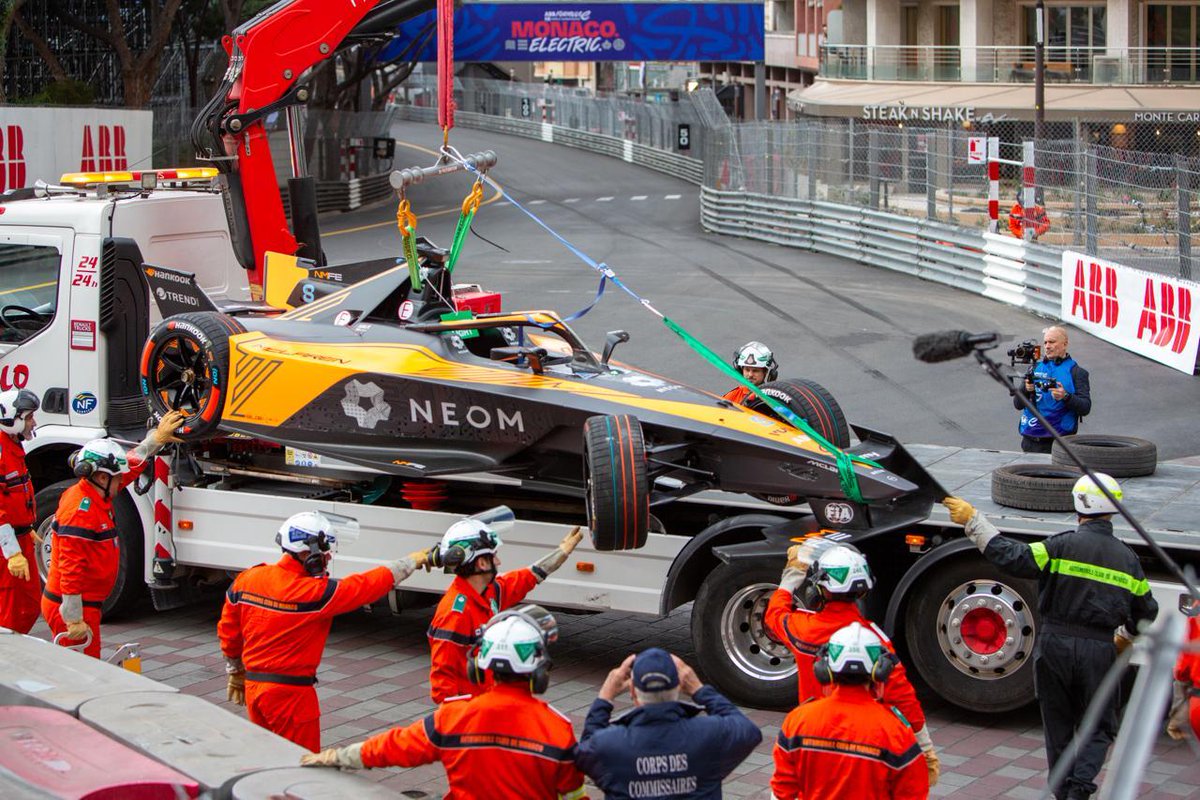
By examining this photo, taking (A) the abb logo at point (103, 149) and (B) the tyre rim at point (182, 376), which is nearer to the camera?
(B) the tyre rim at point (182, 376)

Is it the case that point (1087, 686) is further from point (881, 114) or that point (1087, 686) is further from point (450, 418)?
point (881, 114)

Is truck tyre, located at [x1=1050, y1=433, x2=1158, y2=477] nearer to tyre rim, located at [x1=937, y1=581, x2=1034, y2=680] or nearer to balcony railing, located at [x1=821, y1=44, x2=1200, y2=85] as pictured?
tyre rim, located at [x1=937, y1=581, x2=1034, y2=680]

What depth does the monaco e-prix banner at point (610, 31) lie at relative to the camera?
134 feet

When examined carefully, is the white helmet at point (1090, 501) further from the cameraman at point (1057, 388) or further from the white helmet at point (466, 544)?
the cameraman at point (1057, 388)

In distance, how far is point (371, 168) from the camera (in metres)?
44.8

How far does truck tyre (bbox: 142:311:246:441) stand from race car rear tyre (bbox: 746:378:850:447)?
340 cm

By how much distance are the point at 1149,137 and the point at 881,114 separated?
767 centimetres

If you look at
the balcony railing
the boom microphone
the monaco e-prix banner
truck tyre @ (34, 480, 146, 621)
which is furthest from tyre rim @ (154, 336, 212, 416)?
the balcony railing

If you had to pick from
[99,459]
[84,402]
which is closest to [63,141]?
[84,402]

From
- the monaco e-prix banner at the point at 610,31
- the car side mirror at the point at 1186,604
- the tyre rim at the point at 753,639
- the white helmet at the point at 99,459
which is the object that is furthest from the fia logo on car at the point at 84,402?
the monaco e-prix banner at the point at 610,31

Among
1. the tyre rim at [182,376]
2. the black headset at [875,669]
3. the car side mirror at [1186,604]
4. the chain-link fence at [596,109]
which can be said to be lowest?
the car side mirror at [1186,604]

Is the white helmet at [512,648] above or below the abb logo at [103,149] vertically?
below

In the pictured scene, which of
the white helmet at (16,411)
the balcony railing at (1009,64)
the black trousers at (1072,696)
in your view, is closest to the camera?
the black trousers at (1072,696)

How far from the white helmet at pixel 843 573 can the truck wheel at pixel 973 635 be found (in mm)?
1704
